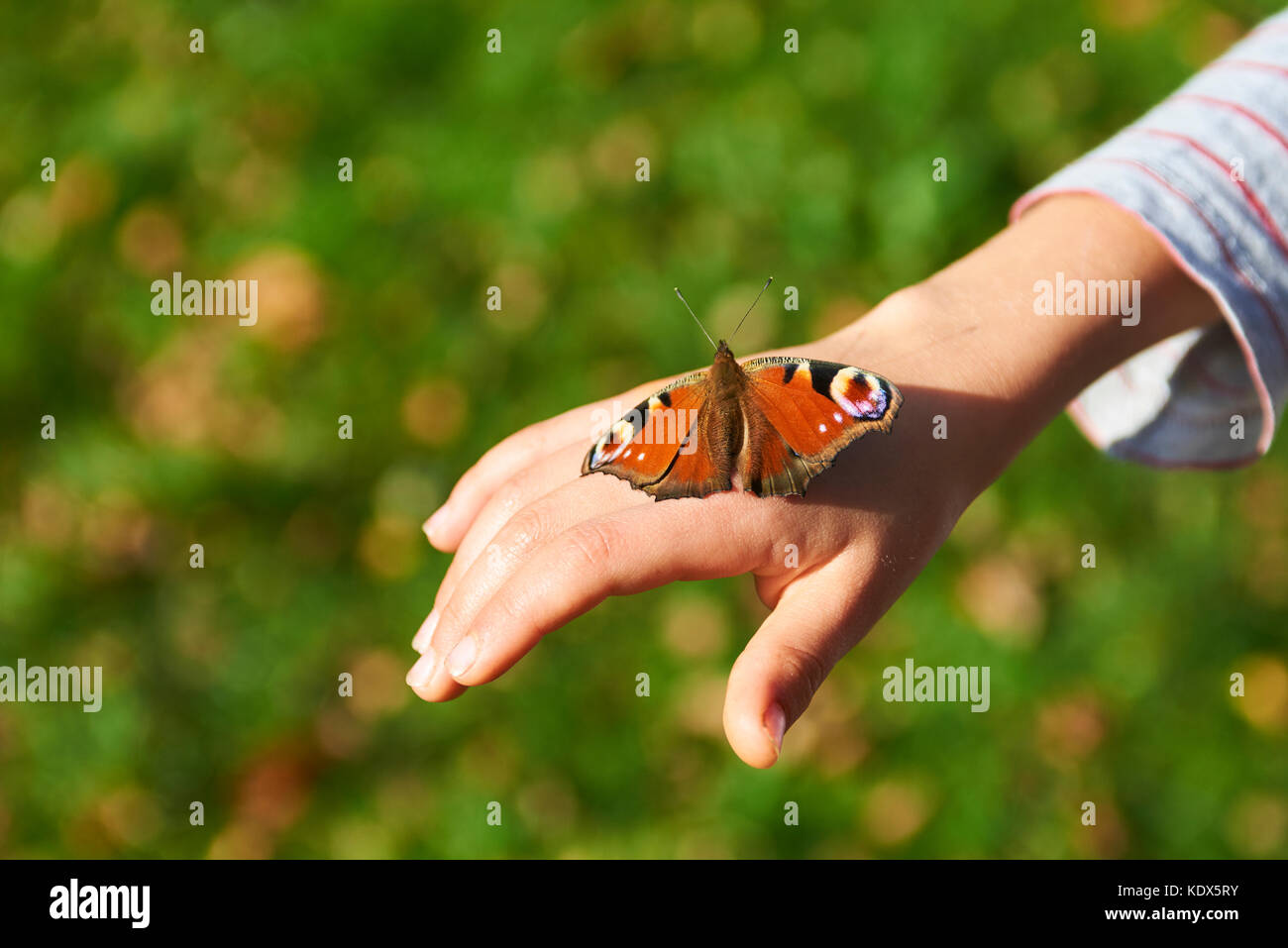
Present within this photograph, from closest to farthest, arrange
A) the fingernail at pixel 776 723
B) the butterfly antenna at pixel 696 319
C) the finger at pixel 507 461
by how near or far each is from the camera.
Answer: the fingernail at pixel 776 723, the finger at pixel 507 461, the butterfly antenna at pixel 696 319

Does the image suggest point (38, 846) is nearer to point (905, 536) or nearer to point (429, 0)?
point (905, 536)

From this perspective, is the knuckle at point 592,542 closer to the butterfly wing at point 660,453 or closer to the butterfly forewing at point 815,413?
the butterfly wing at point 660,453

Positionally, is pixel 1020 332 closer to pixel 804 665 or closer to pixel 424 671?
pixel 804 665

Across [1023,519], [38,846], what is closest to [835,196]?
[1023,519]

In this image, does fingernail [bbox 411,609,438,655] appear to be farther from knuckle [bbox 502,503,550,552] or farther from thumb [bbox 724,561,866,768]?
thumb [bbox 724,561,866,768]

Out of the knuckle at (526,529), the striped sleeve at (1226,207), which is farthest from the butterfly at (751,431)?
the striped sleeve at (1226,207)
